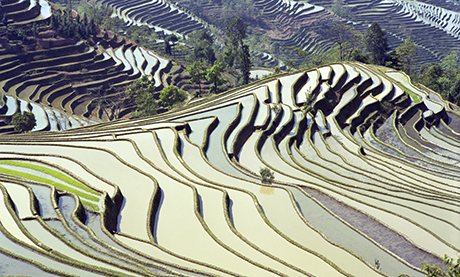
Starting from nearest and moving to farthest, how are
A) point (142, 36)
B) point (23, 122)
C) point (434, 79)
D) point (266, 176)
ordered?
point (266, 176) < point (23, 122) < point (434, 79) < point (142, 36)

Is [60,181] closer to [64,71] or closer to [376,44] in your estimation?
[64,71]

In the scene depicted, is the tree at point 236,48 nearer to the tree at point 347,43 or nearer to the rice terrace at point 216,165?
the rice terrace at point 216,165

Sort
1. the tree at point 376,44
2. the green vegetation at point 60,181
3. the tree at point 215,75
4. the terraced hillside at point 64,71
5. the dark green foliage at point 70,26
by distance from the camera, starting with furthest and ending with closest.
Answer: the dark green foliage at point 70,26 < the tree at point 376,44 < the tree at point 215,75 < the terraced hillside at point 64,71 < the green vegetation at point 60,181

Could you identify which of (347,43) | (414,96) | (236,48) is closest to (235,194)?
(414,96)

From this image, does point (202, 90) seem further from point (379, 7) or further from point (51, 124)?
point (379, 7)

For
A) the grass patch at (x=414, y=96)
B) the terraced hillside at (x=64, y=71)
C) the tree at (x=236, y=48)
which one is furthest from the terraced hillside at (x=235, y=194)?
the tree at (x=236, y=48)
